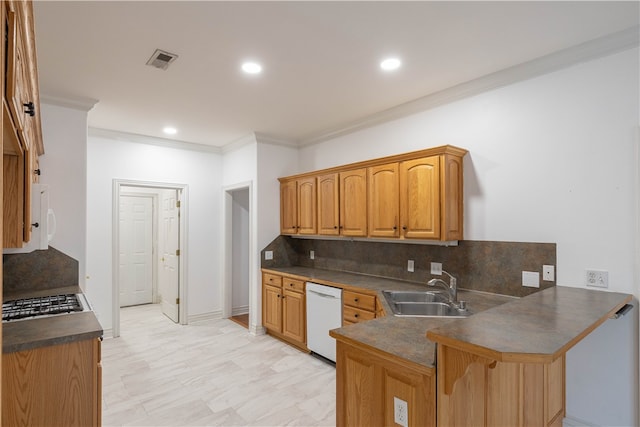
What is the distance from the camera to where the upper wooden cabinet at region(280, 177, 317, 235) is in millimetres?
4418

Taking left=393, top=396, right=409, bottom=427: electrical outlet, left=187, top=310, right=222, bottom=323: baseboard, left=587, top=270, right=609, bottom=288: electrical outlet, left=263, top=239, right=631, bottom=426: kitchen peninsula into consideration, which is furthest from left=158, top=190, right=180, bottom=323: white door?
left=587, top=270, right=609, bottom=288: electrical outlet

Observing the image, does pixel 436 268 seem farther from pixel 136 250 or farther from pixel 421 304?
pixel 136 250

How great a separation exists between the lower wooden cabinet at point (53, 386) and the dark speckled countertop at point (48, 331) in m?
0.04

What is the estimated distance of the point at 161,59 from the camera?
2654mm

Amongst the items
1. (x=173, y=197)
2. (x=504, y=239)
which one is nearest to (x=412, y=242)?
(x=504, y=239)

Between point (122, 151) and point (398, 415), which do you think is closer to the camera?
point (398, 415)

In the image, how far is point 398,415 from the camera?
162cm

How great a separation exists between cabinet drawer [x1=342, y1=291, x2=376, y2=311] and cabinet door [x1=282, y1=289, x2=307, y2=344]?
0.73 meters

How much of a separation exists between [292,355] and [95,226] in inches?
115

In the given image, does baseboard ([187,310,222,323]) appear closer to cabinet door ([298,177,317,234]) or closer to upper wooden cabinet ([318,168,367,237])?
cabinet door ([298,177,317,234])

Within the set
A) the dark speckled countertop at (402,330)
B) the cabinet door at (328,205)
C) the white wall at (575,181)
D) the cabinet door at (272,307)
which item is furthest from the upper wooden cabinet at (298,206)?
the white wall at (575,181)

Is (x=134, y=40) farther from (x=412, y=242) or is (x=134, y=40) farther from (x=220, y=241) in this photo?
(x=220, y=241)

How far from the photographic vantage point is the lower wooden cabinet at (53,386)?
1.83m

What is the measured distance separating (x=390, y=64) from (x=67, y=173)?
314 cm
